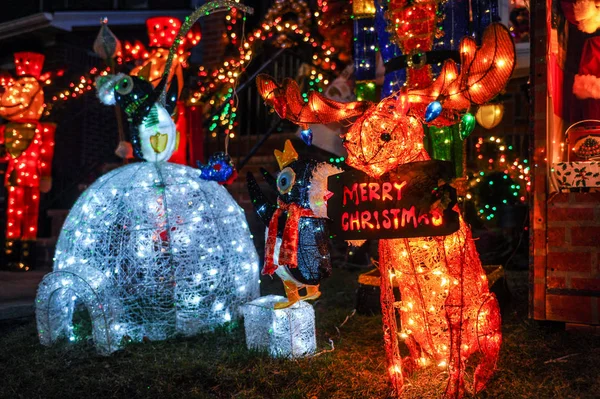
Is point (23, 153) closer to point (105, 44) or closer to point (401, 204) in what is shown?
point (105, 44)

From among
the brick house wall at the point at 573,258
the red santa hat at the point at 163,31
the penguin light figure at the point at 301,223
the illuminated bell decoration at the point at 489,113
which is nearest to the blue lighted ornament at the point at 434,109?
the penguin light figure at the point at 301,223

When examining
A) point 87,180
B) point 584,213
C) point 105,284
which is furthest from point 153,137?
point 87,180

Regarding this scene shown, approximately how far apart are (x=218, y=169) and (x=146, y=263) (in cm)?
92

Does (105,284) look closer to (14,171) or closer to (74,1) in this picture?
(14,171)

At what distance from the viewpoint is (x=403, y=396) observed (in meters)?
3.32

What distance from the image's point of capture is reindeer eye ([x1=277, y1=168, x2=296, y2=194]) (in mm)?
3715

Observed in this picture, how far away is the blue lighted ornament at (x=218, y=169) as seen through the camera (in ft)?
15.5

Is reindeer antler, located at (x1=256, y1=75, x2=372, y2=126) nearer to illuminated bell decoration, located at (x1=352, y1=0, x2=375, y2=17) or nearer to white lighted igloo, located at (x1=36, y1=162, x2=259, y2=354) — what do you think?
white lighted igloo, located at (x1=36, y1=162, x2=259, y2=354)

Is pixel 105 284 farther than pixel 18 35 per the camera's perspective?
No

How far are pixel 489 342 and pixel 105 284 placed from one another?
258cm

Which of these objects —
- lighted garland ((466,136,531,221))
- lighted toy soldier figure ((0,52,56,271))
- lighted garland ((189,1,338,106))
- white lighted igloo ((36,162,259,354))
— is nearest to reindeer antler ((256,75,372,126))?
white lighted igloo ((36,162,259,354))

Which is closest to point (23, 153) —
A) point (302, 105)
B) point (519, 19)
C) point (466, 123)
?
point (302, 105)

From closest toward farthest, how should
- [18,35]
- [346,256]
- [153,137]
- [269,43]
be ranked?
[153,137] < [346,256] < [269,43] < [18,35]

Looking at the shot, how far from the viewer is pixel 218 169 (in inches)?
187
